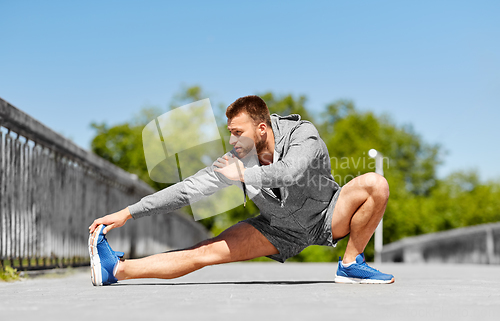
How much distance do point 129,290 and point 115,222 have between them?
567mm

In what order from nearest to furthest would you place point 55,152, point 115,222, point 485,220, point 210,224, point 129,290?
1. point 129,290
2. point 115,222
3. point 55,152
4. point 485,220
5. point 210,224

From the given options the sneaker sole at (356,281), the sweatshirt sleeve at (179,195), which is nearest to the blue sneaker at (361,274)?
the sneaker sole at (356,281)

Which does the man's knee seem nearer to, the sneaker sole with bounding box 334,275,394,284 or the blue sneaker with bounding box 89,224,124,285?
the blue sneaker with bounding box 89,224,124,285

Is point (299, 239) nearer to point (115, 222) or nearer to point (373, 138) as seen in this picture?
point (115, 222)

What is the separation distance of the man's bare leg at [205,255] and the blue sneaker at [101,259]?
17 centimetres

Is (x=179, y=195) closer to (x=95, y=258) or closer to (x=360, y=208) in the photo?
(x=95, y=258)

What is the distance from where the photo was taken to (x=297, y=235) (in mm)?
4652

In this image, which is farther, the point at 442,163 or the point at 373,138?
the point at 442,163

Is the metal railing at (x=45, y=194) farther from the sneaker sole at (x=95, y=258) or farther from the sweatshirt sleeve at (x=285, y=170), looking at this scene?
the sweatshirt sleeve at (x=285, y=170)

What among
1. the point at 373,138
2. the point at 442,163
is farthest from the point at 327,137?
the point at 442,163

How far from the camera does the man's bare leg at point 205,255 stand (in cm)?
463

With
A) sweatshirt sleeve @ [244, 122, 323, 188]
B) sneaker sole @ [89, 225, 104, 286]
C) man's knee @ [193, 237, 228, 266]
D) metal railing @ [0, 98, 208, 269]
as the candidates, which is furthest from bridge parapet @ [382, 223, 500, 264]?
sneaker sole @ [89, 225, 104, 286]

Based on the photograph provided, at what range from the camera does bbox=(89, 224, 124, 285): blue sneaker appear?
13.9 feet

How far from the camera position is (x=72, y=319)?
7.83 ft
